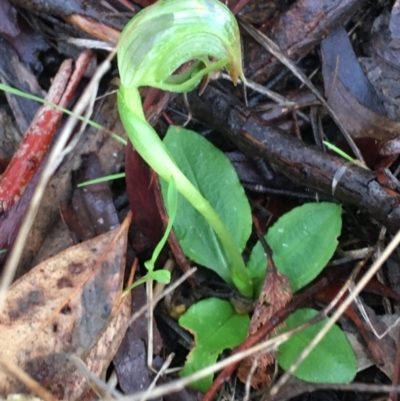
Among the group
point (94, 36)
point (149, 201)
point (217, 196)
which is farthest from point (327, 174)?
point (94, 36)

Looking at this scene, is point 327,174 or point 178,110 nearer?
point 327,174

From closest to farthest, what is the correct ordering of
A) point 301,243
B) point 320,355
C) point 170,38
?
1. point 170,38
2. point 320,355
3. point 301,243

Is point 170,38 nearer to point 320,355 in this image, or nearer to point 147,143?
point 147,143

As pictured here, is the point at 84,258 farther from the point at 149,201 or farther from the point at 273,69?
the point at 273,69


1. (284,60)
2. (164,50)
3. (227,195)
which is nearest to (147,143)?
(164,50)

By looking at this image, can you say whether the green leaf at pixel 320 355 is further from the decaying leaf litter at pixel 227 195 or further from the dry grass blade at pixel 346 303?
the dry grass blade at pixel 346 303

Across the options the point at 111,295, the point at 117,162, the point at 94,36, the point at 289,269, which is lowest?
the point at 289,269

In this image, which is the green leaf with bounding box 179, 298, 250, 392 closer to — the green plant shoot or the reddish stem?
the green plant shoot
